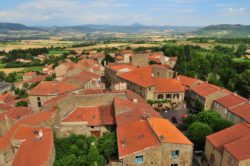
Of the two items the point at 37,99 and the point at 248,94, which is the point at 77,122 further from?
the point at 248,94

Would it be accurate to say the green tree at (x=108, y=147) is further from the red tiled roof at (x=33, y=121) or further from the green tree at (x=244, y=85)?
the green tree at (x=244, y=85)

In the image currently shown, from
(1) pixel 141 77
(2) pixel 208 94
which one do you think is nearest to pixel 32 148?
(1) pixel 141 77

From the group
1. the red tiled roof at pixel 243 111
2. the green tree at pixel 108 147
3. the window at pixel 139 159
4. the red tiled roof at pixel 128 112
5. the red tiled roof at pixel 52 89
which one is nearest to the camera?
the window at pixel 139 159

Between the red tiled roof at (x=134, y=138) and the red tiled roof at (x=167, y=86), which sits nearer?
the red tiled roof at (x=134, y=138)

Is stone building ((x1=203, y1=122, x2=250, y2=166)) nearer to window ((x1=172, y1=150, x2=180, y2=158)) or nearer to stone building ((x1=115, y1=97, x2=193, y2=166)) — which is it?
stone building ((x1=115, y1=97, x2=193, y2=166))

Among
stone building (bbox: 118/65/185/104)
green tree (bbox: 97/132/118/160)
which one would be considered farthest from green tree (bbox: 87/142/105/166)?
stone building (bbox: 118/65/185/104)

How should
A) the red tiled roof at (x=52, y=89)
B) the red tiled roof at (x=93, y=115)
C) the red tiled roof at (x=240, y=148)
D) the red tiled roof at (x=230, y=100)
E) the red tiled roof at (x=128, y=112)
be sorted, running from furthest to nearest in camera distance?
the red tiled roof at (x=52, y=89), the red tiled roof at (x=230, y=100), the red tiled roof at (x=93, y=115), the red tiled roof at (x=128, y=112), the red tiled roof at (x=240, y=148)

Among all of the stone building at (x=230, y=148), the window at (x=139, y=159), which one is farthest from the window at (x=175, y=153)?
the stone building at (x=230, y=148)
